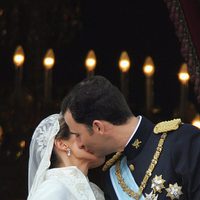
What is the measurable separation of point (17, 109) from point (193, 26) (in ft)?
10.0

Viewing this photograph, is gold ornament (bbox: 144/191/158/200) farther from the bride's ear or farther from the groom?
the bride's ear

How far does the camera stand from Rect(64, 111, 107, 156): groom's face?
385 cm

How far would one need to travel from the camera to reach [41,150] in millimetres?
4305

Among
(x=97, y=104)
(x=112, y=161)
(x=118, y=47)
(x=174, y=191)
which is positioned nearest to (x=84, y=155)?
(x=112, y=161)

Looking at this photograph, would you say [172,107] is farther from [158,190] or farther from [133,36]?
[158,190]

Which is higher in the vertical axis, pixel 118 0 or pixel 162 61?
pixel 118 0

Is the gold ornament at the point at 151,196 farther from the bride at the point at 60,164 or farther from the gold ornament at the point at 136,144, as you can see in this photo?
the bride at the point at 60,164

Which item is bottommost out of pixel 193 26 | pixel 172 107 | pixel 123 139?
pixel 172 107

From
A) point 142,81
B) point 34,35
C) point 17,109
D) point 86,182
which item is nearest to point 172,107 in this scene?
point 142,81

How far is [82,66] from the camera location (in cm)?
984

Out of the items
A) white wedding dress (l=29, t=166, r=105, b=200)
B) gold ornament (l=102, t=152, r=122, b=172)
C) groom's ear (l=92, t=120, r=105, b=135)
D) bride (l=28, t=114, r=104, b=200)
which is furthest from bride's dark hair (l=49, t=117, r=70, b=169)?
groom's ear (l=92, t=120, r=105, b=135)

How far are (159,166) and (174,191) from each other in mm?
147

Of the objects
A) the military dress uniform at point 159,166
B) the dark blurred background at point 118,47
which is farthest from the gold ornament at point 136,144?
the dark blurred background at point 118,47

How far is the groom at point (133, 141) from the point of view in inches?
148
